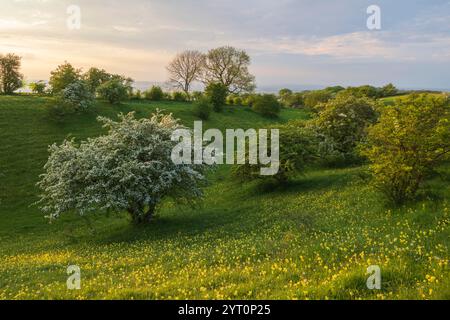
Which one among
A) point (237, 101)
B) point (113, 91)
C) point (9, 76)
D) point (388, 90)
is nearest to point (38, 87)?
point (9, 76)

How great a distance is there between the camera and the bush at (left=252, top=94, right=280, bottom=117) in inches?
3039

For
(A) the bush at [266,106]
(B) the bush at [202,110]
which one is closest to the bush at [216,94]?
(B) the bush at [202,110]

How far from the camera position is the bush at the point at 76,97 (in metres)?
53.8

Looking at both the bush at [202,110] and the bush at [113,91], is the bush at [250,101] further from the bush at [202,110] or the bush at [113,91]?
the bush at [113,91]

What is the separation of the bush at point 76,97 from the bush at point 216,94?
22.0 metres

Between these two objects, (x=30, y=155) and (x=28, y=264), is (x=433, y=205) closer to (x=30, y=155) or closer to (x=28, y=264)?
(x=28, y=264)

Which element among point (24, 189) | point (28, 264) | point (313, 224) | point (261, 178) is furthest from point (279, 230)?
point (24, 189)

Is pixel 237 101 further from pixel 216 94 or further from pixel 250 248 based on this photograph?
pixel 250 248

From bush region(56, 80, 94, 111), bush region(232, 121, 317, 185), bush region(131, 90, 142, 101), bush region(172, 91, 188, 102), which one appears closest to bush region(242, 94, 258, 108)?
bush region(172, 91, 188, 102)

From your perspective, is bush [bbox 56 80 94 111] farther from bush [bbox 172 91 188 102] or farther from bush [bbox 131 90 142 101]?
bush [bbox 172 91 188 102]

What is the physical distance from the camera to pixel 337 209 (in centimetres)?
2003

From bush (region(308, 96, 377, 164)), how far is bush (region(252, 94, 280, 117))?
126ft

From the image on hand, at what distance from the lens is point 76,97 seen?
55719 mm

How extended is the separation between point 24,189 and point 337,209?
2840 centimetres
